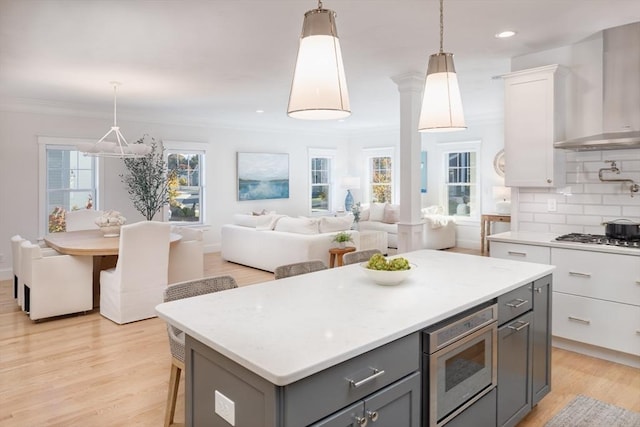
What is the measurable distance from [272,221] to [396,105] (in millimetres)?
2787

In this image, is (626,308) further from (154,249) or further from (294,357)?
(154,249)

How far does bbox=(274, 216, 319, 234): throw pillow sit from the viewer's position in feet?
20.7

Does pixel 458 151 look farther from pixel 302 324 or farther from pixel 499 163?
pixel 302 324

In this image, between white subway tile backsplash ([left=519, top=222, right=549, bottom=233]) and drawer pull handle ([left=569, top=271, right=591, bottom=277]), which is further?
white subway tile backsplash ([left=519, top=222, right=549, bottom=233])

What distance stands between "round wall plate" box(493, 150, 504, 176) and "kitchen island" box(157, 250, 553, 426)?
6.10 meters

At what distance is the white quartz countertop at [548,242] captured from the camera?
314 centimetres

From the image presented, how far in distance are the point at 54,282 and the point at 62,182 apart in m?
3.18

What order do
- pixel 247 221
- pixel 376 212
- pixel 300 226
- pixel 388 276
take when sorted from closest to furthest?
pixel 388 276 < pixel 300 226 < pixel 247 221 < pixel 376 212

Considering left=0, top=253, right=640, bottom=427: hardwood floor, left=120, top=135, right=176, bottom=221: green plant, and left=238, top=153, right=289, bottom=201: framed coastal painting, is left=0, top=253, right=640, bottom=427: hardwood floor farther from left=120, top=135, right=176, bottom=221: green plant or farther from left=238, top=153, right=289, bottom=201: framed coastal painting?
left=238, top=153, right=289, bottom=201: framed coastal painting

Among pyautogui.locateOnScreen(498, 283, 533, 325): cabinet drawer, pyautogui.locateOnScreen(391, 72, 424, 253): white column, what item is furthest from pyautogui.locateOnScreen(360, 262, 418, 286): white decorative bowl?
pyautogui.locateOnScreen(391, 72, 424, 253): white column

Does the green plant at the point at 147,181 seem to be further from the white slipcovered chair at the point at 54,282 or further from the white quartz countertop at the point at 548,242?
the white quartz countertop at the point at 548,242

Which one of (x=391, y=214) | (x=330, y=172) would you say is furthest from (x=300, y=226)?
(x=330, y=172)

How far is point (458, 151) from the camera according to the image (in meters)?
8.88

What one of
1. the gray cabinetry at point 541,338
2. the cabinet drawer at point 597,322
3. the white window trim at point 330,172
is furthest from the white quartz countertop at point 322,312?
the white window trim at point 330,172
